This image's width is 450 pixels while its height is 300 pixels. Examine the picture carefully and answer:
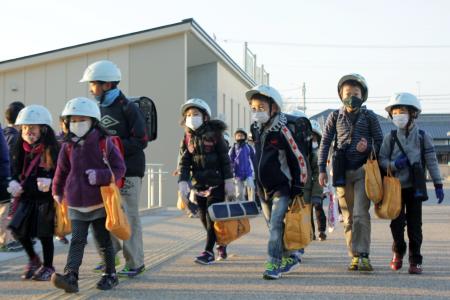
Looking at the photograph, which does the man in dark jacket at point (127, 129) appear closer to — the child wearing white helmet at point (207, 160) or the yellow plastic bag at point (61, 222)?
the yellow plastic bag at point (61, 222)

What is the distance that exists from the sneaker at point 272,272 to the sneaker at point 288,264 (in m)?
0.22

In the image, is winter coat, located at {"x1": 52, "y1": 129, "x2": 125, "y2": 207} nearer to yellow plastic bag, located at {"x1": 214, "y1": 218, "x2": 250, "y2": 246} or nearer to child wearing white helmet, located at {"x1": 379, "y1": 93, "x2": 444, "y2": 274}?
yellow plastic bag, located at {"x1": 214, "y1": 218, "x2": 250, "y2": 246}

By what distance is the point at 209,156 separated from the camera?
7.73 metres

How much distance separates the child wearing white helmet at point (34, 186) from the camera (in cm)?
656

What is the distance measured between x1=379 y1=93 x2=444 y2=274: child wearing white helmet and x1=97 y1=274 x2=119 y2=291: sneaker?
9.78 ft

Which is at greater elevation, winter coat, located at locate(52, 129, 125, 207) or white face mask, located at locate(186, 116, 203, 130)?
white face mask, located at locate(186, 116, 203, 130)

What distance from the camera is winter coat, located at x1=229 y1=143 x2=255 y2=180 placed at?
626 inches

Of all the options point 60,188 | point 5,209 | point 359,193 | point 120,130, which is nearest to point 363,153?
point 359,193

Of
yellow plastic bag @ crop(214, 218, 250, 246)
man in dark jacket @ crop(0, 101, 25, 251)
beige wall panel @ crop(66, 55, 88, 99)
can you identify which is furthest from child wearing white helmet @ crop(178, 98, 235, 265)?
beige wall panel @ crop(66, 55, 88, 99)

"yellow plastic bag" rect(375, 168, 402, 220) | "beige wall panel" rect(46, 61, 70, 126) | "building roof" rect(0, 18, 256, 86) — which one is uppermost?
"building roof" rect(0, 18, 256, 86)

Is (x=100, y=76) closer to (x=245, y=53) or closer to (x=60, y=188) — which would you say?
(x=60, y=188)

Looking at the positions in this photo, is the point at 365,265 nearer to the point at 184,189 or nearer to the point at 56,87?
the point at 184,189

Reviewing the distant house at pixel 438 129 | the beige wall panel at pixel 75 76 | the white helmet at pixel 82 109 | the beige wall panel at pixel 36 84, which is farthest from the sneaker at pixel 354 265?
the distant house at pixel 438 129

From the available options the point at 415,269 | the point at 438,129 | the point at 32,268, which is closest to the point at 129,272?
the point at 32,268
